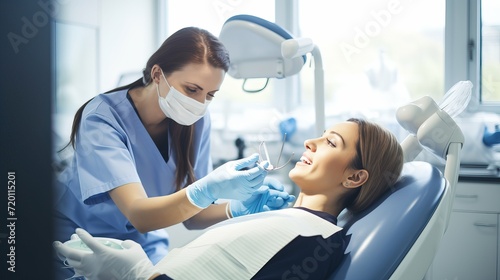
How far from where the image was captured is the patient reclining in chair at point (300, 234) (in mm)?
921

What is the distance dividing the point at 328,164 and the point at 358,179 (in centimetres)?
8

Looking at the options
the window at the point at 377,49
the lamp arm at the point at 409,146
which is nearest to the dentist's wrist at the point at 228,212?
the lamp arm at the point at 409,146

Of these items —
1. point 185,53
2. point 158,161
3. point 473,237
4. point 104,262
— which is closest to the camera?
point 104,262

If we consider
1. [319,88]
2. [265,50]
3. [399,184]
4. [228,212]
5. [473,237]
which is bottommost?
[473,237]

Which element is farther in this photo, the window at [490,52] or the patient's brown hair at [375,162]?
the window at [490,52]

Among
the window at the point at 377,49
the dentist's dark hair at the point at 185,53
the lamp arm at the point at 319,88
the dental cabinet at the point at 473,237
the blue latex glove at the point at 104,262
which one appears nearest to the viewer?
the blue latex glove at the point at 104,262

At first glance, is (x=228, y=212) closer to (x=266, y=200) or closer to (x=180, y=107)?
(x=266, y=200)

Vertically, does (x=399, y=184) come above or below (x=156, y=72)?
below

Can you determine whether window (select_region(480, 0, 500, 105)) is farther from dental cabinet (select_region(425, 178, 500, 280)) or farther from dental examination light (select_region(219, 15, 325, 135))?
dental examination light (select_region(219, 15, 325, 135))

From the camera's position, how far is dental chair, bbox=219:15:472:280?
3.11 ft

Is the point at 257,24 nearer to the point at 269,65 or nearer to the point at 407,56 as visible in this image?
the point at 269,65

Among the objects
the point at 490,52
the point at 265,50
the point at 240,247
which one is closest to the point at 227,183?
the point at 240,247

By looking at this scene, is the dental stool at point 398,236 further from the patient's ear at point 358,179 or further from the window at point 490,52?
the window at point 490,52

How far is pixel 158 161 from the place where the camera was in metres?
1.25
